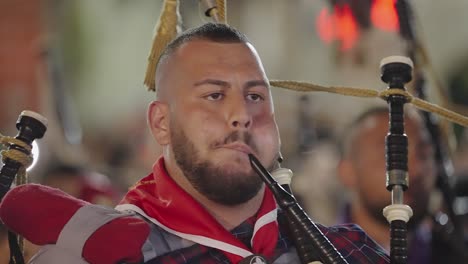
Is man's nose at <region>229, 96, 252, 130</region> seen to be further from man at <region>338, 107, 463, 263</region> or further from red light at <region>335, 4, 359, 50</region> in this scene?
red light at <region>335, 4, 359, 50</region>

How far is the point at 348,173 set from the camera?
4707mm

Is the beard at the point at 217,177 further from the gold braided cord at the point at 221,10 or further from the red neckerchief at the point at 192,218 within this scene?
the gold braided cord at the point at 221,10

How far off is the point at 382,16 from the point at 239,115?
3.88m

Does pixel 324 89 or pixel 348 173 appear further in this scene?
pixel 348 173

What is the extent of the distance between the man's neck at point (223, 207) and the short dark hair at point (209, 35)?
348 millimetres

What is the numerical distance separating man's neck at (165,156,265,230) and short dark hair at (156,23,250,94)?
0.35m

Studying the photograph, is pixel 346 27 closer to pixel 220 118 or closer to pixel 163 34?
pixel 163 34

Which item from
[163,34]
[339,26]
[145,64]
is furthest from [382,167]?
[145,64]

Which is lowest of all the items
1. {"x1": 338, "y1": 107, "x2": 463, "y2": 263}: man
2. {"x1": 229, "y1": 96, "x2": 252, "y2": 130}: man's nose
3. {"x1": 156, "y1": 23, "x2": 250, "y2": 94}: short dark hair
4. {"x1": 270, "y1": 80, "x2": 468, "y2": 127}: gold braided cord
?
{"x1": 229, "y1": 96, "x2": 252, "y2": 130}: man's nose

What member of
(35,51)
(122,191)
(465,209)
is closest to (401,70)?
(465,209)

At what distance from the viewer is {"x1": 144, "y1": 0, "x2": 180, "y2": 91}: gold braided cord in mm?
2955

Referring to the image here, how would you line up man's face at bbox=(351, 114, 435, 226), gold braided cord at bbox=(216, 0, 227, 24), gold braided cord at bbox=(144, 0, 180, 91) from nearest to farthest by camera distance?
gold braided cord at bbox=(144, 0, 180, 91) < gold braided cord at bbox=(216, 0, 227, 24) < man's face at bbox=(351, 114, 435, 226)

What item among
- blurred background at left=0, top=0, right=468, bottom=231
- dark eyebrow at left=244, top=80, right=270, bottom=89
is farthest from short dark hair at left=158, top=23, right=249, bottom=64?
blurred background at left=0, top=0, right=468, bottom=231

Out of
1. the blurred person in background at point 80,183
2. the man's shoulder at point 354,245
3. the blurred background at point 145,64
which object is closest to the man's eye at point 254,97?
Answer: the man's shoulder at point 354,245
